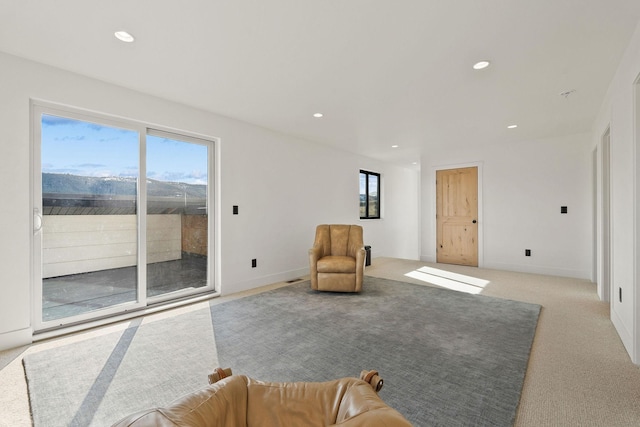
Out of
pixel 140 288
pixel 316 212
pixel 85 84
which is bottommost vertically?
pixel 140 288

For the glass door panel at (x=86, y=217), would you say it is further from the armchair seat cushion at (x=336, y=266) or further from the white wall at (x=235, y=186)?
the armchair seat cushion at (x=336, y=266)

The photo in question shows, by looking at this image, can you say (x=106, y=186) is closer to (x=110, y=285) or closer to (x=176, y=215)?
(x=176, y=215)

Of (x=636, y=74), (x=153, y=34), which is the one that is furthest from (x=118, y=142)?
(x=636, y=74)

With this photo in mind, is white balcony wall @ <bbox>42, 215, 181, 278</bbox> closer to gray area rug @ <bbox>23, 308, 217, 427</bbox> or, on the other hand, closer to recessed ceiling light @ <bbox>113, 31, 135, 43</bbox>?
gray area rug @ <bbox>23, 308, 217, 427</bbox>

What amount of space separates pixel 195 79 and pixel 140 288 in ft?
7.83

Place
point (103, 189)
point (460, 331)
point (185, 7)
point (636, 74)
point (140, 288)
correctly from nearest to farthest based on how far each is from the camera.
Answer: point (185, 7) → point (636, 74) → point (460, 331) → point (103, 189) → point (140, 288)

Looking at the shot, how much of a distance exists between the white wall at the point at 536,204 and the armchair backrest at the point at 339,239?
3.06 metres

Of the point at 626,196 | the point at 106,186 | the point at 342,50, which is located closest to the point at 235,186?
the point at 106,186

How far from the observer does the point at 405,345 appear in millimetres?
2410

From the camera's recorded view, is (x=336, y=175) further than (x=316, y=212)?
Yes

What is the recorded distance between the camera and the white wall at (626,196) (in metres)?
2.11

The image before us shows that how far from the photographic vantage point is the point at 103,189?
307 centimetres

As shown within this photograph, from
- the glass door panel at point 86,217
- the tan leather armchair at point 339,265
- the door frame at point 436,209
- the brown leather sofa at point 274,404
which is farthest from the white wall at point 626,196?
the glass door panel at point 86,217

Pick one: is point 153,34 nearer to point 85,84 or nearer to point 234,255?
point 85,84
